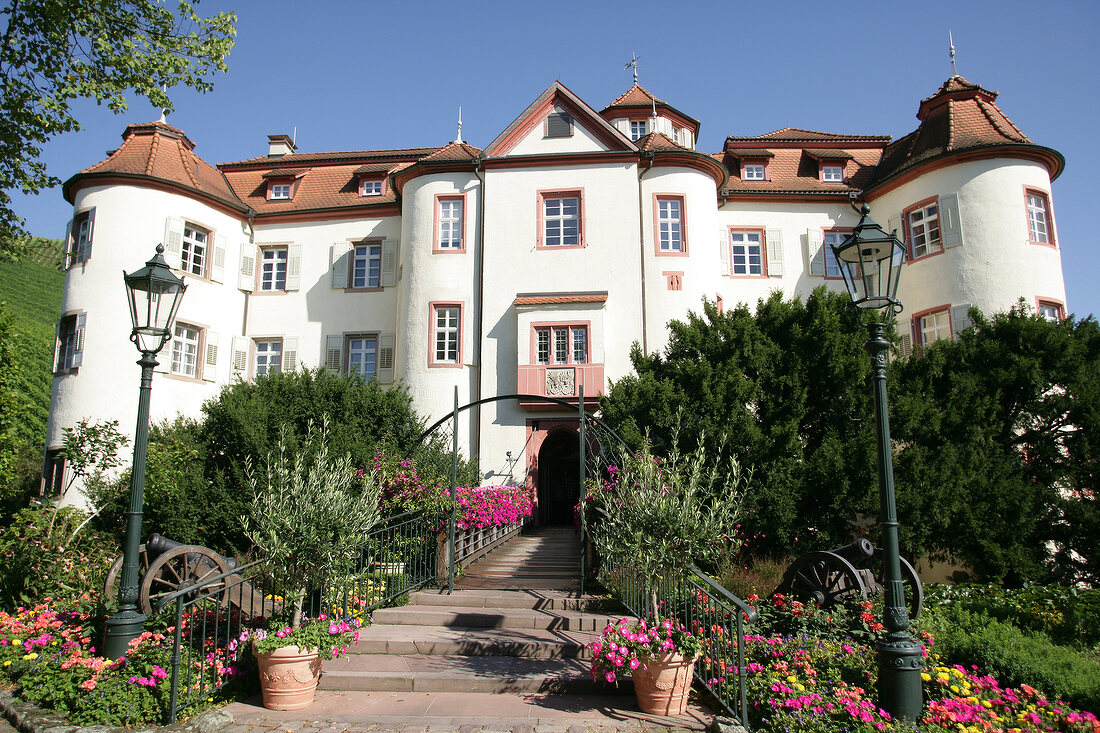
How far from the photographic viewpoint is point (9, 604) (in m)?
10.9

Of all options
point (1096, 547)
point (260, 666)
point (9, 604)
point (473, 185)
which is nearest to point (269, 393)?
point (9, 604)

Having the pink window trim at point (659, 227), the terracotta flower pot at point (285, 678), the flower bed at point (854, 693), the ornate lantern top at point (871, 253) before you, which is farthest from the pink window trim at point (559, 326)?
the terracotta flower pot at point (285, 678)

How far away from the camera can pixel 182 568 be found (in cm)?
1041

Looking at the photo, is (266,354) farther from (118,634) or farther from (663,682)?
(663,682)

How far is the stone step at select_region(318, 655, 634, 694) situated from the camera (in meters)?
7.65

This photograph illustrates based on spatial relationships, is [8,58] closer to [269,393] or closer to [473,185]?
[269,393]

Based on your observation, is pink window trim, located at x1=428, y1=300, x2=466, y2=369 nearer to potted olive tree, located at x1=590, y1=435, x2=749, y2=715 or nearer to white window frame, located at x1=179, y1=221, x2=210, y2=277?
white window frame, located at x1=179, y1=221, x2=210, y2=277

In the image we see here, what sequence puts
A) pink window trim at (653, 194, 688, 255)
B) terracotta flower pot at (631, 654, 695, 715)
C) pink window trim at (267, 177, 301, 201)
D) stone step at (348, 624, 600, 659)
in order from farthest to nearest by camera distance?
pink window trim at (267, 177, 301, 201)
pink window trim at (653, 194, 688, 255)
stone step at (348, 624, 600, 659)
terracotta flower pot at (631, 654, 695, 715)

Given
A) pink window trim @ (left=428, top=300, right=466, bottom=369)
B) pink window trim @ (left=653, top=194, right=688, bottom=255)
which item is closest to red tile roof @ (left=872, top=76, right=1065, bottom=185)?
pink window trim @ (left=653, top=194, right=688, bottom=255)

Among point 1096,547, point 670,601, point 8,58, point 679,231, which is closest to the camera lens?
point 670,601

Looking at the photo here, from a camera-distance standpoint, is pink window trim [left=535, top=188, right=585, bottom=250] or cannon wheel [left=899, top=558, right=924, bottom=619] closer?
cannon wheel [left=899, top=558, right=924, bottom=619]

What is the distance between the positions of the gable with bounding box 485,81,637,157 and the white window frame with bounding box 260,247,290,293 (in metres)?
7.89

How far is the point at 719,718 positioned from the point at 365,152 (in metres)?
24.9

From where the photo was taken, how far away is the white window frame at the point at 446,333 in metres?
21.6
